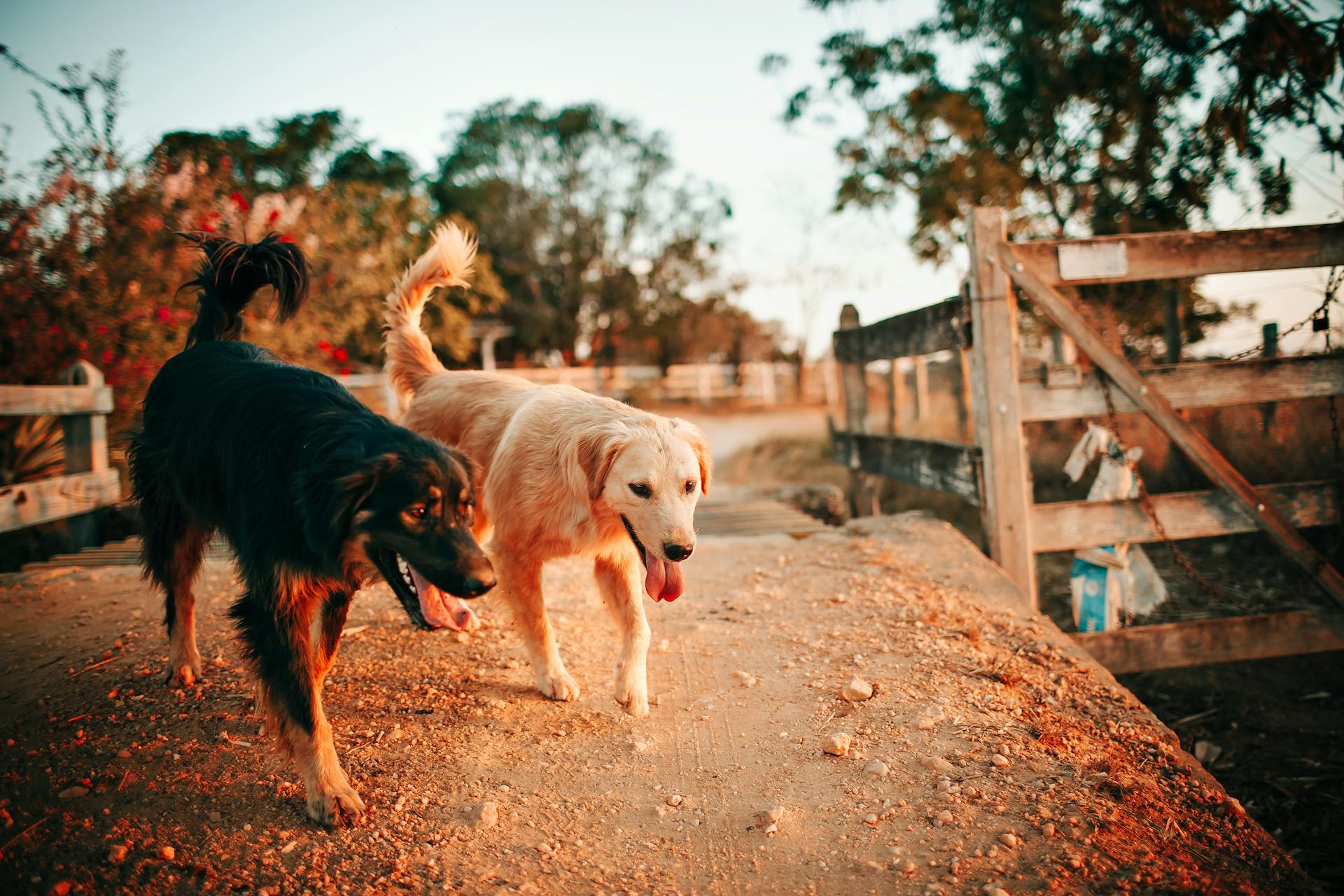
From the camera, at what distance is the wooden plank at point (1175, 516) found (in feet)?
14.7

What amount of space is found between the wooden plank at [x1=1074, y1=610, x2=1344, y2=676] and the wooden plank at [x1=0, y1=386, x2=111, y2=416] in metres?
6.92

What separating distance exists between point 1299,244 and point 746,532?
4.05m

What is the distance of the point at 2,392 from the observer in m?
5.12

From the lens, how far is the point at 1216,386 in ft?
14.7

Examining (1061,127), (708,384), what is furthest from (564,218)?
(1061,127)

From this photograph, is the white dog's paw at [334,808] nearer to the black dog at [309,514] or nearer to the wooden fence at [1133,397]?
the black dog at [309,514]

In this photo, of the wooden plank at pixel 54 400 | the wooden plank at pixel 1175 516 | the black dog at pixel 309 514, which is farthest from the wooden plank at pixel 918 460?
the wooden plank at pixel 54 400

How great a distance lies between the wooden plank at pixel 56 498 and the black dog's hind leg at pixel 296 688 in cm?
392

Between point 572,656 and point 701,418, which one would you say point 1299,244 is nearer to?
point 572,656

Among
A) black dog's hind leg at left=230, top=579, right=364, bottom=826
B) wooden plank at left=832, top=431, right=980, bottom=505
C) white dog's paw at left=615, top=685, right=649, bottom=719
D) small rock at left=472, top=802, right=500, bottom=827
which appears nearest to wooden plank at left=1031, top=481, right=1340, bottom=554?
wooden plank at left=832, top=431, right=980, bottom=505

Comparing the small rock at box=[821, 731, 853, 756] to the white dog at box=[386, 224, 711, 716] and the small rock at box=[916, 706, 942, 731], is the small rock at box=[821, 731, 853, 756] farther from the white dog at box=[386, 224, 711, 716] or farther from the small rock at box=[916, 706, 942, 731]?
the white dog at box=[386, 224, 711, 716]

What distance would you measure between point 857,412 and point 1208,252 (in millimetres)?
2998

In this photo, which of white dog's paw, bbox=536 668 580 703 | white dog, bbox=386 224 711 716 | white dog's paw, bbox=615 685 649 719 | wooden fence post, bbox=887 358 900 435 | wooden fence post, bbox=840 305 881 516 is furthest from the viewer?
wooden fence post, bbox=887 358 900 435

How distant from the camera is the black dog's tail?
361cm
